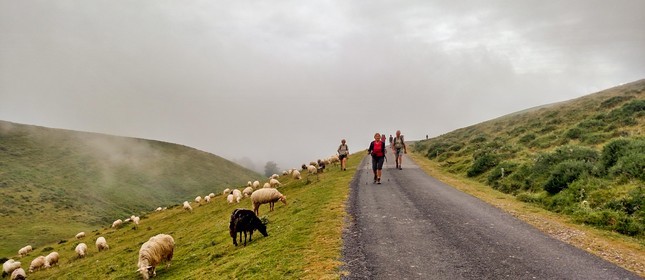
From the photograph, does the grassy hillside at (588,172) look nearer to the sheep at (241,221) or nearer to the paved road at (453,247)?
the paved road at (453,247)

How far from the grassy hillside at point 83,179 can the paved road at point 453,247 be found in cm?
6524

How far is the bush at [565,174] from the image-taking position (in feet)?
64.2

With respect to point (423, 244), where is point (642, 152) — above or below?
above

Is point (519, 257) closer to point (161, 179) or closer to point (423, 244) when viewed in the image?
point (423, 244)

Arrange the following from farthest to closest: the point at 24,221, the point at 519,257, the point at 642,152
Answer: the point at 24,221 → the point at 642,152 → the point at 519,257

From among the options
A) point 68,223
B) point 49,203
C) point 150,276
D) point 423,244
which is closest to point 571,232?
point 423,244

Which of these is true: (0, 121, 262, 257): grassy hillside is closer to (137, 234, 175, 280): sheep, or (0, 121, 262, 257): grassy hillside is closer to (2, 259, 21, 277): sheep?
(2, 259, 21, 277): sheep

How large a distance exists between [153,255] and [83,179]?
111m

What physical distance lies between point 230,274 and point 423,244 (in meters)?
6.11

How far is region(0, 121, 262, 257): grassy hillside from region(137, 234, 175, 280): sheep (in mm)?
55390

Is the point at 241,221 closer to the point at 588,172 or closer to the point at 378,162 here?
the point at 378,162

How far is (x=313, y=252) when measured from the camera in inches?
427

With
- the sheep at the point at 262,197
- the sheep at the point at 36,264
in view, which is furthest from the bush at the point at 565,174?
the sheep at the point at 36,264

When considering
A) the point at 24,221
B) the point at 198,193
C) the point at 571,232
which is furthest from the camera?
the point at 198,193
